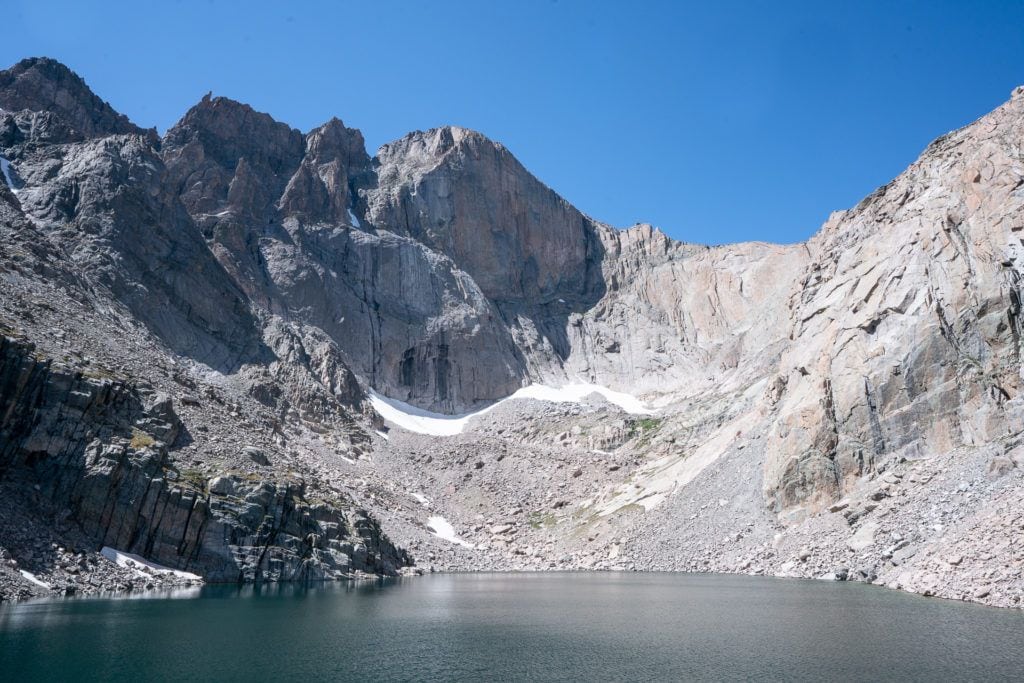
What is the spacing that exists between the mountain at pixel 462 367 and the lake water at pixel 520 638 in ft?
19.6

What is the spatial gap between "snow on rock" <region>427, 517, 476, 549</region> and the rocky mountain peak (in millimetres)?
82576

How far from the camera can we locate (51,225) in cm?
8888

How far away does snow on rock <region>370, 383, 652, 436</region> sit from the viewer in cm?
11312

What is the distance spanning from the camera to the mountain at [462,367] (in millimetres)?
49500

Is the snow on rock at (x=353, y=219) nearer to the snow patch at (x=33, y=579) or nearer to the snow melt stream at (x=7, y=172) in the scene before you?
the snow melt stream at (x=7, y=172)

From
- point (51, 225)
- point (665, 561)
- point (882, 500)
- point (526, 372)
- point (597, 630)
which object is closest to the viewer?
point (597, 630)

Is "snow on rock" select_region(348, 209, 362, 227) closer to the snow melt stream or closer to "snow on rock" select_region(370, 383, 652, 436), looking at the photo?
"snow on rock" select_region(370, 383, 652, 436)

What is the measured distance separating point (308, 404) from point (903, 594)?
7365cm

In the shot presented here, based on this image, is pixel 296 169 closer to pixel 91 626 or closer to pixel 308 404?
pixel 308 404

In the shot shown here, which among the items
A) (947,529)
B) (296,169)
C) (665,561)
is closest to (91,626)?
(947,529)

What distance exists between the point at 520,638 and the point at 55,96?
125933 mm

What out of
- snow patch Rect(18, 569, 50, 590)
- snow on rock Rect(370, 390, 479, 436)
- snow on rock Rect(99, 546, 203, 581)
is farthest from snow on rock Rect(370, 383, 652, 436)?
snow patch Rect(18, 569, 50, 590)

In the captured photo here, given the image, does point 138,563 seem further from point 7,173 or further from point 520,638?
point 7,173

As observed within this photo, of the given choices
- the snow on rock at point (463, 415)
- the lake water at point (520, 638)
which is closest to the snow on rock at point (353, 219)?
the snow on rock at point (463, 415)
